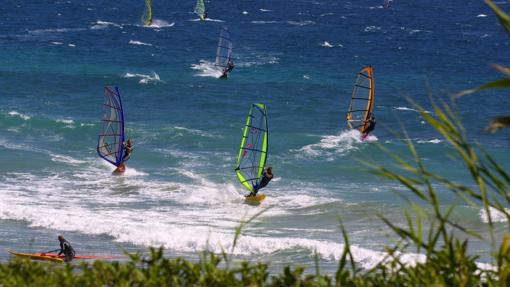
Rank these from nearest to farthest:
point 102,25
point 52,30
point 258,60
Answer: point 258,60 → point 52,30 → point 102,25

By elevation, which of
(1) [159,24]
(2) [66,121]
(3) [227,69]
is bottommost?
(1) [159,24]

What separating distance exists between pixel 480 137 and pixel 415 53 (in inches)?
975

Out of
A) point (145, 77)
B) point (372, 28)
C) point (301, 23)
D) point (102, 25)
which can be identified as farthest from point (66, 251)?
point (301, 23)

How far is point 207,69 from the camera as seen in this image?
48.8 meters

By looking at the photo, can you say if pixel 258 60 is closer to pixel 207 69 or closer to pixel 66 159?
pixel 207 69

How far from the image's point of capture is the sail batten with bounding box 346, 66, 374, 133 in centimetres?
3131

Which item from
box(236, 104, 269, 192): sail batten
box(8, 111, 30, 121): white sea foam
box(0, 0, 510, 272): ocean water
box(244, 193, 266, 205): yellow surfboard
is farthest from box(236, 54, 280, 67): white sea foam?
box(244, 193, 266, 205): yellow surfboard

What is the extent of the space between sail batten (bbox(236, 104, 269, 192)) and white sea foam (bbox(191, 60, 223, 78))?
68.3ft

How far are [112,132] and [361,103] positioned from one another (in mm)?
8617

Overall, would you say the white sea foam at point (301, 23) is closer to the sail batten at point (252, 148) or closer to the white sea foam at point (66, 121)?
the white sea foam at point (66, 121)

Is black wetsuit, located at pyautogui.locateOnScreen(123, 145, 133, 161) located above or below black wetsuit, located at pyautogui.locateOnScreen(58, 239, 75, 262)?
below

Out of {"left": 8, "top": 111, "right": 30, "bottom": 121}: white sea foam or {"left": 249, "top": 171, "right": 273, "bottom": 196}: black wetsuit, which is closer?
{"left": 249, "top": 171, "right": 273, "bottom": 196}: black wetsuit

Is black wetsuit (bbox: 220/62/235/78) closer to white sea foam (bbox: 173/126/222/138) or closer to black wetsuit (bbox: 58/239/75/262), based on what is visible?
white sea foam (bbox: 173/126/222/138)

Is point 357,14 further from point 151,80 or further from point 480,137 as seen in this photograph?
point 480,137
